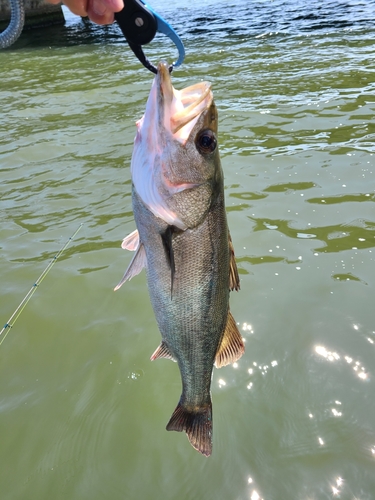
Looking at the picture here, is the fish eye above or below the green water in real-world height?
above

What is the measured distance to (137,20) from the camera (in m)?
2.24

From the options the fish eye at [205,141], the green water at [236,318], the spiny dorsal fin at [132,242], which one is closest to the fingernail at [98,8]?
the fish eye at [205,141]

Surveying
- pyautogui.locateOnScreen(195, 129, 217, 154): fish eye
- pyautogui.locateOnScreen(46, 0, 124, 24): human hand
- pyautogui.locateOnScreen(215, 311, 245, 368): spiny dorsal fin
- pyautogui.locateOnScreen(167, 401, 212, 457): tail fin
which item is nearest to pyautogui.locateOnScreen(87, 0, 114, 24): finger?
pyautogui.locateOnScreen(46, 0, 124, 24): human hand

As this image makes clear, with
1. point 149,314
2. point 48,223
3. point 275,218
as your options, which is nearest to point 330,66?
point 275,218

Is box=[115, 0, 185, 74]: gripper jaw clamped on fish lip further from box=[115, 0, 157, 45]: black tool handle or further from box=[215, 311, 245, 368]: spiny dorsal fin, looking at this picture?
box=[215, 311, 245, 368]: spiny dorsal fin

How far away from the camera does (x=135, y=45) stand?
2332 millimetres

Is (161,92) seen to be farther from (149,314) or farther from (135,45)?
(149,314)

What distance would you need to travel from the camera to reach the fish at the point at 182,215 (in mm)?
2139

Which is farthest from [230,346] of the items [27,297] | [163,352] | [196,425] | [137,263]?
[27,297]

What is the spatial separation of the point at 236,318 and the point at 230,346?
1.43m

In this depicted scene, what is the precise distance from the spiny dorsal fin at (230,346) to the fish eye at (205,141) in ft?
3.35

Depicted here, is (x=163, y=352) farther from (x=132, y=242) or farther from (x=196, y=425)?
(x=132, y=242)

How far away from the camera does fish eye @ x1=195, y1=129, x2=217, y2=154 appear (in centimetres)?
214

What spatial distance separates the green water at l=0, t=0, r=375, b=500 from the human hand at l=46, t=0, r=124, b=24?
259 centimetres
